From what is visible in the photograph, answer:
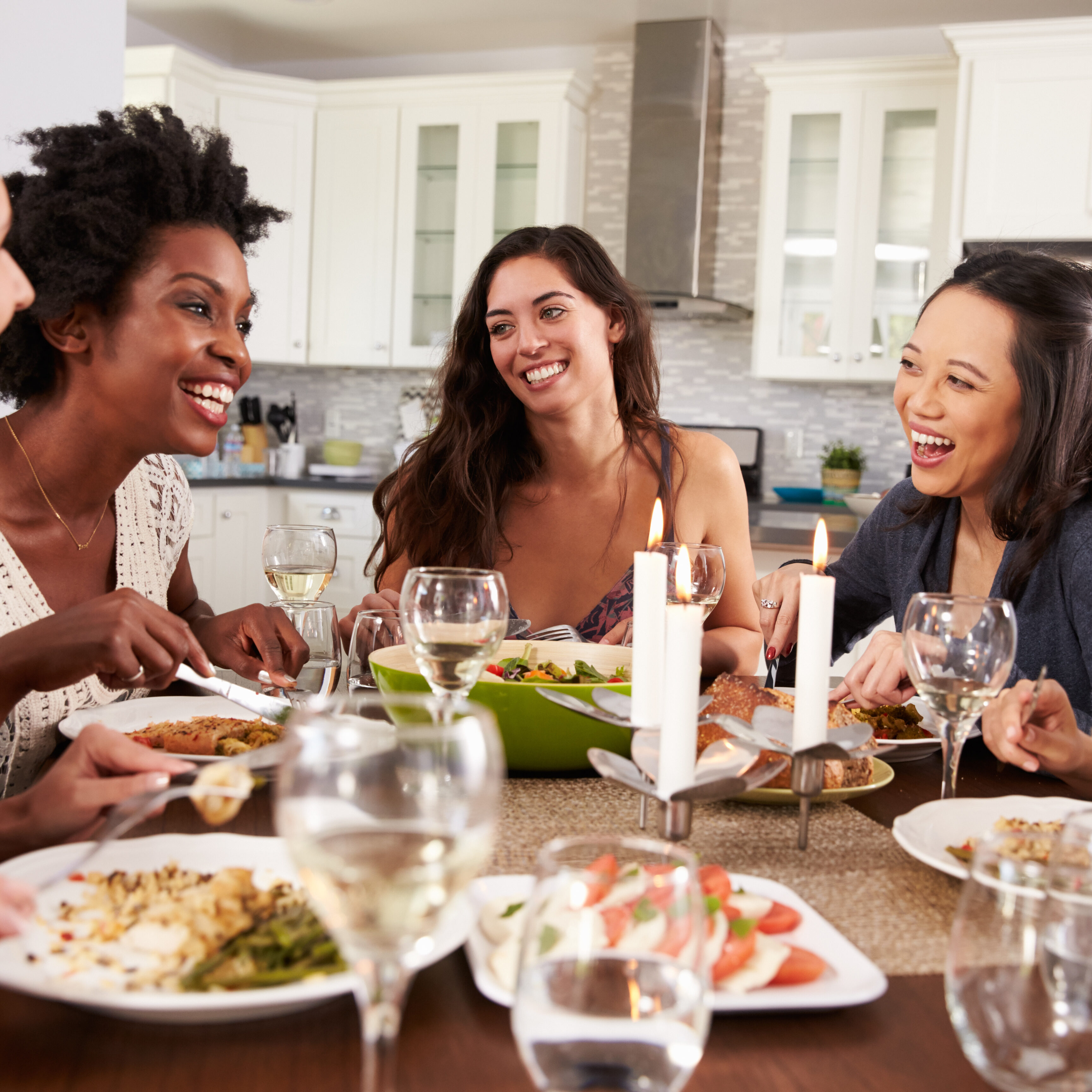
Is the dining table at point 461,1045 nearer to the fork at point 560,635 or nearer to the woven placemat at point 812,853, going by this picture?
the woven placemat at point 812,853

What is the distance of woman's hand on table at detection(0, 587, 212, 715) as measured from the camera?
1074mm

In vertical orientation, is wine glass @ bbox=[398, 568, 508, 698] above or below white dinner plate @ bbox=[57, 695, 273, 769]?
above

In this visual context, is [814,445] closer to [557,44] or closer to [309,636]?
[557,44]

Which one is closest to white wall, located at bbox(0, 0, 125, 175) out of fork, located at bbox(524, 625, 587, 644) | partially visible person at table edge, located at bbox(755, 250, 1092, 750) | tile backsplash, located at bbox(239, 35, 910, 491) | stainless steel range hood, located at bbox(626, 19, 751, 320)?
fork, located at bbox(524, 625, 587, 644)

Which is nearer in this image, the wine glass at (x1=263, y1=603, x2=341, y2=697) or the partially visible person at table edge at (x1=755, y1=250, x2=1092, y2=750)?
the wine glass at (x1=263, y1=603, x2=341, y2=697)

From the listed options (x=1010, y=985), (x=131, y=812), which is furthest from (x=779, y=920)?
(x=131, y=812)

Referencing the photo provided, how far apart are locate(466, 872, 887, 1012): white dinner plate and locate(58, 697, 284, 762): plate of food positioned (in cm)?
41

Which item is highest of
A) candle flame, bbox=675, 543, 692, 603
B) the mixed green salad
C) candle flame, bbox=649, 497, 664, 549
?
candle flame, bbox=649, 497, 664, 549

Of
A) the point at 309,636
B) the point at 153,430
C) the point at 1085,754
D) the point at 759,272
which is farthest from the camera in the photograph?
the point at 759,272

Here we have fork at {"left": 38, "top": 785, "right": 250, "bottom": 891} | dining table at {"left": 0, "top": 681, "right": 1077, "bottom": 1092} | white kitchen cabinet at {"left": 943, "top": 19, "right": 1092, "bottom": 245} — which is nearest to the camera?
dining table at {"left": 0, "top": 681, "right": 1077, "bottom": 1092}

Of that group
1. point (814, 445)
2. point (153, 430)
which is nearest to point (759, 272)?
point (814, 445)

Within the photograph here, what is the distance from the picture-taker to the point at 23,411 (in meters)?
1.64

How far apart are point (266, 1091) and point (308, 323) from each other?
516 centimetres

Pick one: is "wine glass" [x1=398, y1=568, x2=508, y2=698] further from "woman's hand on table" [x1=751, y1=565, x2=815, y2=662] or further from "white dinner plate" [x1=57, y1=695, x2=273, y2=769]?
"woman's hand on table" [x1=751, y1=565, x2=815, y2=662]
